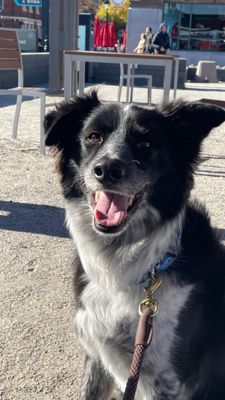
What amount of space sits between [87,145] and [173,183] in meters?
0.49

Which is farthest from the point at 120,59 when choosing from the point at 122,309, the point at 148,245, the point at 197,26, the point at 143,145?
the point at 197,26

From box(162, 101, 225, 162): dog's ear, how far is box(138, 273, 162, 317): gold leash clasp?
613 millimetres

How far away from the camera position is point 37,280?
395cm

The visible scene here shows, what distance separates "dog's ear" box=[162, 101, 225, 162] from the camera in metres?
2.36

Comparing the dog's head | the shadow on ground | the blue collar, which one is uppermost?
the dog's head

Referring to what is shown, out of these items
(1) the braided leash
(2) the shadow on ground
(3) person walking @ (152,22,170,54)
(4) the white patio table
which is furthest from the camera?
(3) person walking @ (152,22,170,54)

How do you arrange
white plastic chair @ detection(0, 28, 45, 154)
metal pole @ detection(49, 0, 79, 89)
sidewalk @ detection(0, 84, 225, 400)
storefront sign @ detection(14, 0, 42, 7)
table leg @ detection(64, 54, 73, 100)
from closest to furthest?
sidewalk @ detection(0, 84, 225, 400) → table leg @ detection(64, 54, 73, 100) → white plastic chair @ detection(0, 28, 45, 154) → metal pole @ detection(49, 0, 79, 89) → storefront sign @ detection(14, 0, 42, 7)

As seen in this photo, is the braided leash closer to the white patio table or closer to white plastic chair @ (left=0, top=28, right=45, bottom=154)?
the white patio table

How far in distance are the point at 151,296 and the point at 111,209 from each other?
1.46 feet

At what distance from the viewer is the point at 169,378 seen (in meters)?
2.30

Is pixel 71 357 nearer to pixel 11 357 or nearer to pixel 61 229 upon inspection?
pixel 11 357

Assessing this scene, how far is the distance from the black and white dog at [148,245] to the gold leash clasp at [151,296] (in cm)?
5

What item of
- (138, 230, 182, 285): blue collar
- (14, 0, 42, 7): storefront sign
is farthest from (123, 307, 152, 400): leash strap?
(14, 0, 42, 7): storefront sign

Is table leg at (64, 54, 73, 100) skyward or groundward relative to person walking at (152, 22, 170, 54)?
skyward
